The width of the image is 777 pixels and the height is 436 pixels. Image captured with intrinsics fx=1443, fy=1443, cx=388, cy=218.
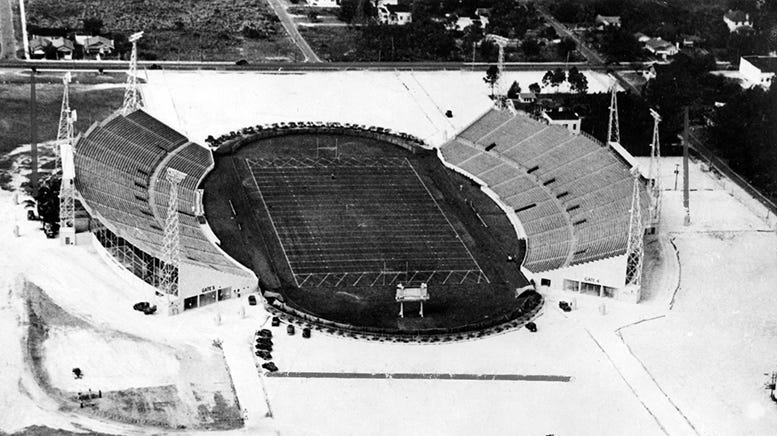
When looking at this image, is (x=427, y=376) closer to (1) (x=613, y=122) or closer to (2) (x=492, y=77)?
(1) (x=613, y=122)

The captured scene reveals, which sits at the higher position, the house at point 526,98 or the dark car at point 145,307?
the house at point 526,98

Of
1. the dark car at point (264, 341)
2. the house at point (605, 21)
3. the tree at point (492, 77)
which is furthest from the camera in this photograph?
the house at point (605, 21)

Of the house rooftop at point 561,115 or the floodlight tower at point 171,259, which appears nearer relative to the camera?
the floodlight tower at point 171,259

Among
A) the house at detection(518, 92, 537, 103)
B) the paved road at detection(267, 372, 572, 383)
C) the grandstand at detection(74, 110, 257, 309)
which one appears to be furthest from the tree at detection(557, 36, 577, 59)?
the paved road at detection(267, 372, 572, 383)

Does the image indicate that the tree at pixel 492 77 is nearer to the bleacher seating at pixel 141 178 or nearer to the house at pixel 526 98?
the house at pixel 526 98

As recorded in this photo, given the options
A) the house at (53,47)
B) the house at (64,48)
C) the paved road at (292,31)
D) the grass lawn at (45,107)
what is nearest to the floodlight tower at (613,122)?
the paved road at (292,31)

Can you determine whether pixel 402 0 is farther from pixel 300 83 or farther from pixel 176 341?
pixel 176 341
